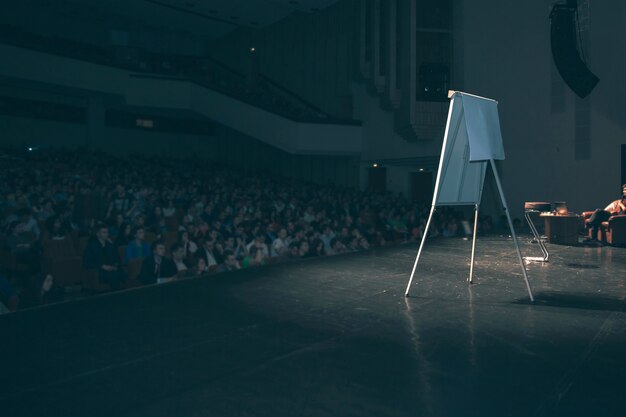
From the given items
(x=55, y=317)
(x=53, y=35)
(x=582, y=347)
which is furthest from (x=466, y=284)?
(x=53, y=35)

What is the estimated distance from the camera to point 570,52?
13961 millimetres

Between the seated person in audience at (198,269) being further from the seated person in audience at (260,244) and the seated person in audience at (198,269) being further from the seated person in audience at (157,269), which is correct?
the seated person in audience at (260,244)

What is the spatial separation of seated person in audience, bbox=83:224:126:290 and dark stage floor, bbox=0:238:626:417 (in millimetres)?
1804

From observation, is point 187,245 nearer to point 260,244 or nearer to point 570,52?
point 260,244

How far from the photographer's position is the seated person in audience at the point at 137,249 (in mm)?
6933

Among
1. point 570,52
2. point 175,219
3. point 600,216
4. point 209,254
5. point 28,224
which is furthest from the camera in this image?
point 570,52

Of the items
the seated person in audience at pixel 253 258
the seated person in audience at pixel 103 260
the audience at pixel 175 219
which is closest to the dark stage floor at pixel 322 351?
the seated person in audience at pixel 103 260

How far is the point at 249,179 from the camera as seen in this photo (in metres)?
17.8

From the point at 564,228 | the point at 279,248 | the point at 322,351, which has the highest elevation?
the point at 564,228

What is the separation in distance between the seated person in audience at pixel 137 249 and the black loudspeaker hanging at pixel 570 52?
39.2ft

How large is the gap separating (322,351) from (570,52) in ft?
44.3

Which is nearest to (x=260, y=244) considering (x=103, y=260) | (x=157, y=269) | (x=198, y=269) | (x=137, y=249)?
(x=198, y=269)

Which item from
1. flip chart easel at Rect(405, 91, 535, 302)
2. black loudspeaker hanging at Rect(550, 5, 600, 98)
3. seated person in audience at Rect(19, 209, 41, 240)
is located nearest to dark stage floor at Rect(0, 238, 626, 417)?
flip chart easel at Rect(405, 91, 535, 302)

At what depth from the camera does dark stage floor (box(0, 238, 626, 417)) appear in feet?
8.13
